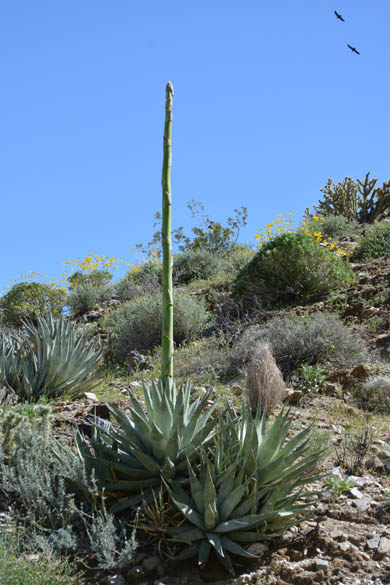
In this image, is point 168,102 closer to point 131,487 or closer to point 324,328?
point 131,487

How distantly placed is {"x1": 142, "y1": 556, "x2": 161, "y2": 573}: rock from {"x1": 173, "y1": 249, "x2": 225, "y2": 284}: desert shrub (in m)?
11.6

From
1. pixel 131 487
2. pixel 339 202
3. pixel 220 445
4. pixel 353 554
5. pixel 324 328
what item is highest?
pixel 339 202

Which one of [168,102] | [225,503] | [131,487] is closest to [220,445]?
[225,503]

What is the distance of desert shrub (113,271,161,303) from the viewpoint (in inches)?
536

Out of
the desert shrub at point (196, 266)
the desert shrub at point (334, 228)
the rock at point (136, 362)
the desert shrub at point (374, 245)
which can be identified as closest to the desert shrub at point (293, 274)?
the desert shrub at point (374, 245)

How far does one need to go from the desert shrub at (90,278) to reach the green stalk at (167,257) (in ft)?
41.8

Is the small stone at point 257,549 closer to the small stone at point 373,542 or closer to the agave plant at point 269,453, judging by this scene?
the agave plant at point 269,453

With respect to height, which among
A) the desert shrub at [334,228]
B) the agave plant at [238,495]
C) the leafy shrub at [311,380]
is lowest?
the agave plant at [238,495]

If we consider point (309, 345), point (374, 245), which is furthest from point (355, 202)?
point (309, 345)

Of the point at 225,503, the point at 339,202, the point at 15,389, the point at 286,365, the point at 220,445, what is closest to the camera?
the point at 225,503

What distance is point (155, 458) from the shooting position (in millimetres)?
3389

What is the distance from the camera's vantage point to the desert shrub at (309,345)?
7.51 meters

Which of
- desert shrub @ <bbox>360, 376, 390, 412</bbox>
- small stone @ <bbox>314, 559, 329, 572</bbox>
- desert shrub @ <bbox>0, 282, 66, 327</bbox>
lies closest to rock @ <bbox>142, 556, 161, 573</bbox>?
small stone @ <bbox>314, 559, 329, 572</bbox>

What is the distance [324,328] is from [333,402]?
5.43ft
